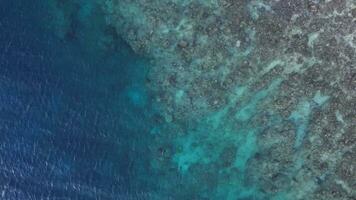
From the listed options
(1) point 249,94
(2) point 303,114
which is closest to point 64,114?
(1) point 249,94

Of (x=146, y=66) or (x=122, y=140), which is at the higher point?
(x=146, y=66)

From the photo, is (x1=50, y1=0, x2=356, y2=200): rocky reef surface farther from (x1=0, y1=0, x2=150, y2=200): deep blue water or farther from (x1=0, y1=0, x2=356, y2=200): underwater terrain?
(x1=0, y1=0, x2=150, y2=200): deep blue water

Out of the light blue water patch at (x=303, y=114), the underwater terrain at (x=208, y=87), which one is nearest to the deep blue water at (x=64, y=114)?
the underwater terrain at (x=208, y=87)

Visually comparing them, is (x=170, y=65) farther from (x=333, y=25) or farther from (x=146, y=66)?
(x=333, y=25)

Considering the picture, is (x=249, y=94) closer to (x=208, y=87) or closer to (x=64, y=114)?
(x=208, y=87)

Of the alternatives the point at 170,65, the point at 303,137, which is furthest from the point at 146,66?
the point at 303,137

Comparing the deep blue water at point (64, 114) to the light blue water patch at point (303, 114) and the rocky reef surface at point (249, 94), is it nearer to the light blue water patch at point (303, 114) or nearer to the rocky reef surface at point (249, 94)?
the rocky reef surface at point (249, 94)
